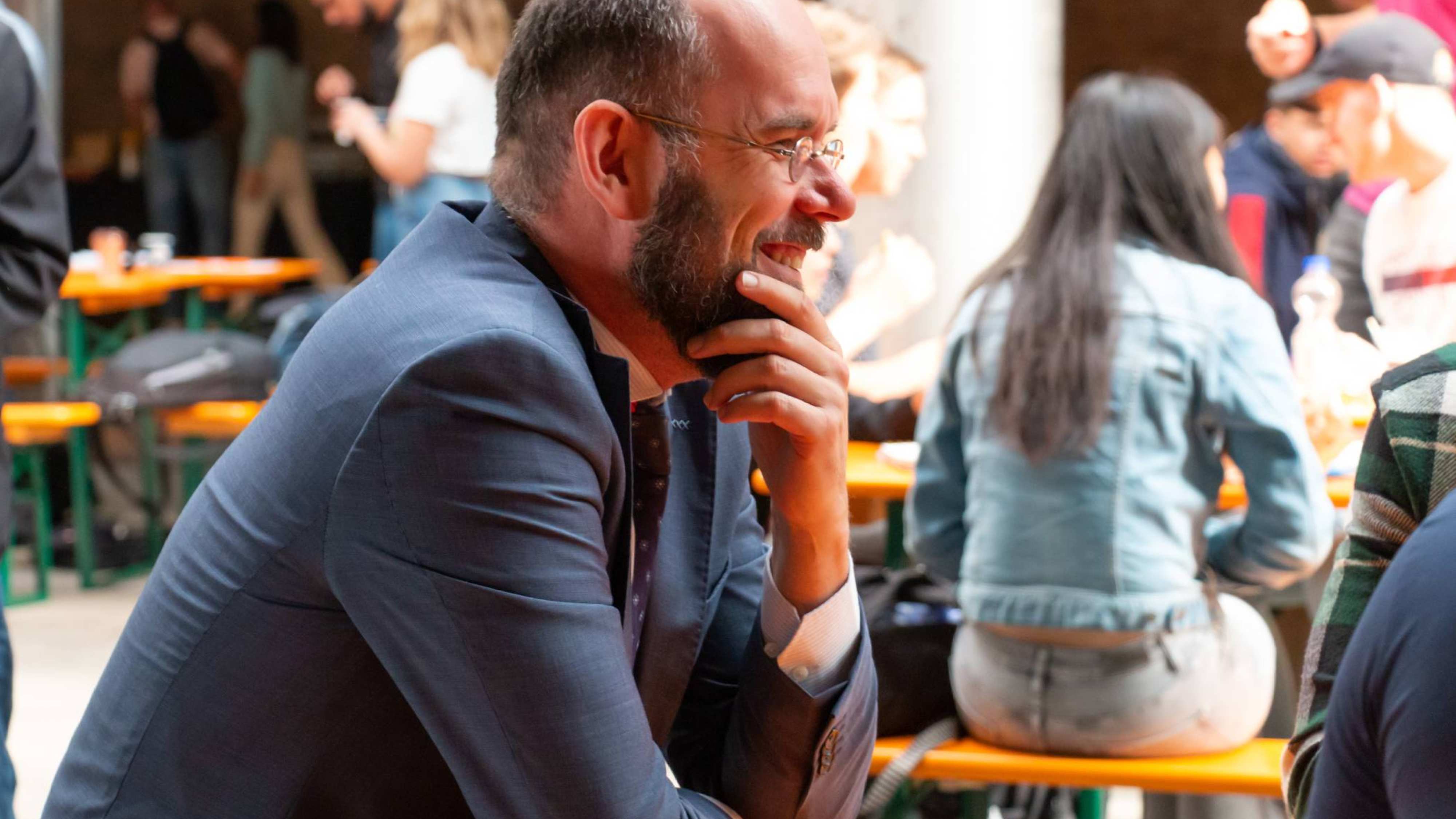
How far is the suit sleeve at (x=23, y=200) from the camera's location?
2559mm

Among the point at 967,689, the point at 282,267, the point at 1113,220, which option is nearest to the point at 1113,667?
the point at 967,689

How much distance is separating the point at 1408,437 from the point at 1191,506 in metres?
1.62

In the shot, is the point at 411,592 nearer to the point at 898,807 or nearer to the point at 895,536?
the point at 898,807

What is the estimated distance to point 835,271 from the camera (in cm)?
384

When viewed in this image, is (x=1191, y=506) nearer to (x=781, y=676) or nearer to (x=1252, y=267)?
(x=781, y=676)

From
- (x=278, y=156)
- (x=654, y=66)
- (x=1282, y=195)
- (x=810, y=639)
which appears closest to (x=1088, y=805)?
(x=810, y=639)

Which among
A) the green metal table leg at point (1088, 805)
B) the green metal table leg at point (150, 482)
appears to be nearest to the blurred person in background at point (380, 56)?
the green metal table leg at point (150, 482)

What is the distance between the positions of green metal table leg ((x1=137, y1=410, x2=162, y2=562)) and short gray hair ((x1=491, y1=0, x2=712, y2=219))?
5.62 metres

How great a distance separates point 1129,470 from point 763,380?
1504mm

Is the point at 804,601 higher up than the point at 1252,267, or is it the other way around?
the point at 804,601

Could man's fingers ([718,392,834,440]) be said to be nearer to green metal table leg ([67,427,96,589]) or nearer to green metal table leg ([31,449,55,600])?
green metal table leg ([31,449,55,600])

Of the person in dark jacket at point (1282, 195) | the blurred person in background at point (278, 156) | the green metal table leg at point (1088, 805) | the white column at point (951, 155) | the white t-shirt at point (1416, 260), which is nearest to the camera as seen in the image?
the green metal table leg at point (1088, 805)

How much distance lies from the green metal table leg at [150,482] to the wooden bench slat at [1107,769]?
4516 millimetres

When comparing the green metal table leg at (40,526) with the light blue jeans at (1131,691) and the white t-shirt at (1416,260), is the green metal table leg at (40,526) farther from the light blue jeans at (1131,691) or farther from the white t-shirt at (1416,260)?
the white t-shirt at (1416,260)
